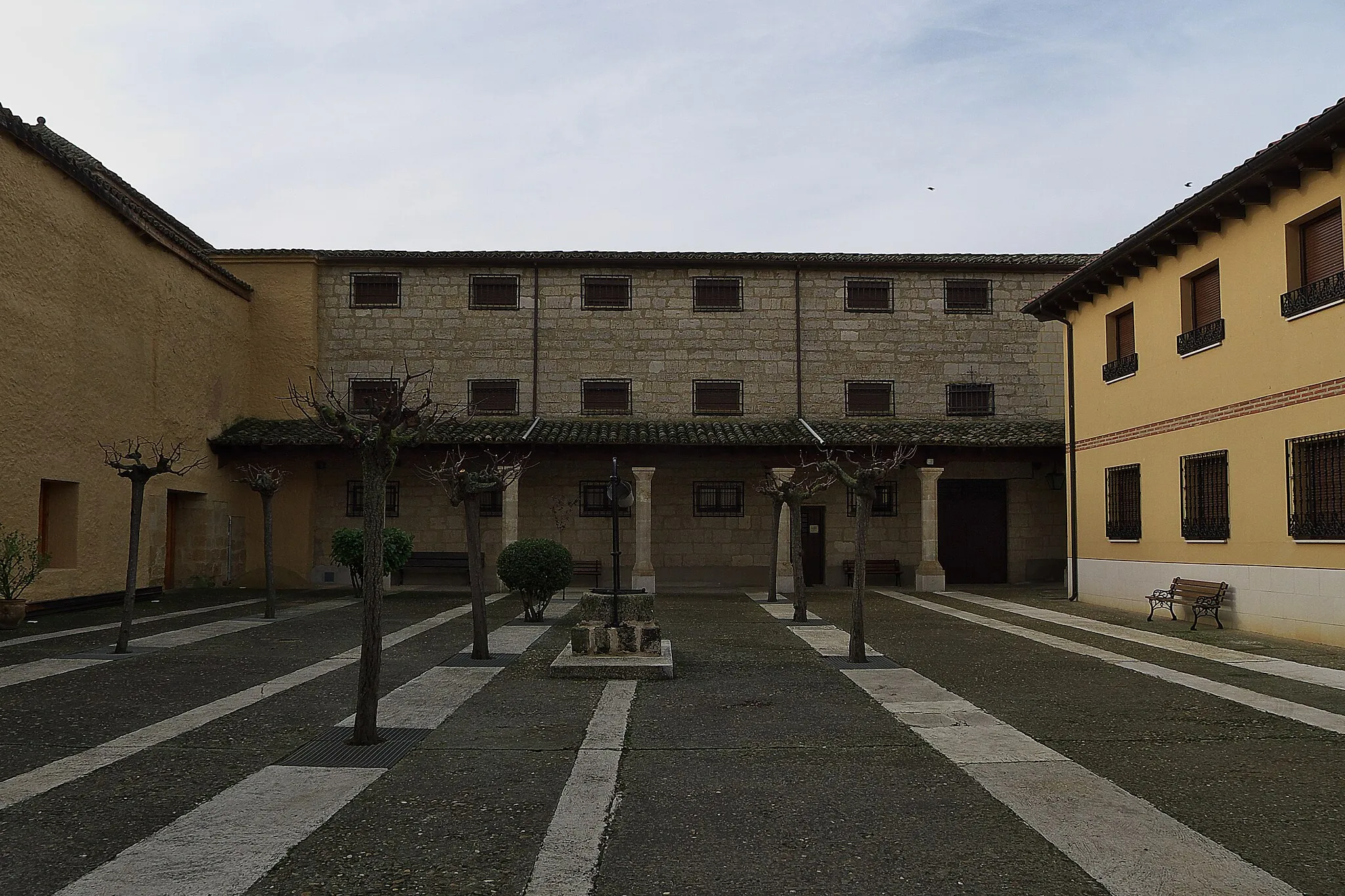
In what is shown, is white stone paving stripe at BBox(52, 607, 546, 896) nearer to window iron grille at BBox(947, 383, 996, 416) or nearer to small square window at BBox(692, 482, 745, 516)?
small square window at BBox(692, 482, 745, 516)

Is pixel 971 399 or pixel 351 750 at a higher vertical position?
pixel 971 399

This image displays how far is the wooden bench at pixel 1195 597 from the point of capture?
45.2 ft

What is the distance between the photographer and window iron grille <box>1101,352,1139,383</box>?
16766mm

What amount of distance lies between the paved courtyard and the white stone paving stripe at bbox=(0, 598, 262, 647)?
1.17 m

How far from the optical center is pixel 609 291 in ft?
79.9

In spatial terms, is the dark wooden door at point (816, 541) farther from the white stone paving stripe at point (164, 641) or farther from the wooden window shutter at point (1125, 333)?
the white stone paving stripe at point (164, 641)

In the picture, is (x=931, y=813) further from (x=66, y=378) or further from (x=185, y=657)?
(x=66, y=378)

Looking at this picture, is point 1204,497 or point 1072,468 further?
point 1072,468

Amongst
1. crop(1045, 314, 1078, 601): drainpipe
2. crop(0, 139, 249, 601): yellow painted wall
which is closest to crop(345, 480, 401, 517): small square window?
crop(0, 139, 249, 601): yellow painted wall

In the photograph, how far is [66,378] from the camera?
16.2 m

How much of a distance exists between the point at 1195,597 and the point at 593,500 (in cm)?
1305

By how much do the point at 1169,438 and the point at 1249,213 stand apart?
3.66 meters

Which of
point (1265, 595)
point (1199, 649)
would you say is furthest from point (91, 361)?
point (1265, 595)

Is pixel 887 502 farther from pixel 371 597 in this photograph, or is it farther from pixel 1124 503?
pixel 371 597
